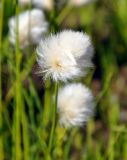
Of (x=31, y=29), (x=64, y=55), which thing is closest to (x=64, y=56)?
(x=64, y=55)

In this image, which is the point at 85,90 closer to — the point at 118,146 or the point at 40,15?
the point at 40,15

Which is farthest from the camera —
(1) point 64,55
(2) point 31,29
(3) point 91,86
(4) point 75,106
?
(3) point 91,86

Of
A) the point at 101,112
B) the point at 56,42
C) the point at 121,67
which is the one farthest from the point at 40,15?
the point at 121,67

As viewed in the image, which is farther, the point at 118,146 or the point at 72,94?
the point at 118,146

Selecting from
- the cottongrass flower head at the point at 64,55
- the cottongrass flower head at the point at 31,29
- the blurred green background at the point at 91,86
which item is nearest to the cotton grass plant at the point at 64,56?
the cottongrass flower head at the point at 64,55

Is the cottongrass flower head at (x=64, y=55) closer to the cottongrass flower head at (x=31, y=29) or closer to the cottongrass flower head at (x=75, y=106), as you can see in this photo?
the cottongrass flower head at (x=75, y=106)

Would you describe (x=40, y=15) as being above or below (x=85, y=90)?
above

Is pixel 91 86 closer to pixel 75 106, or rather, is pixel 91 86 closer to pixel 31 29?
pixel 31 29
